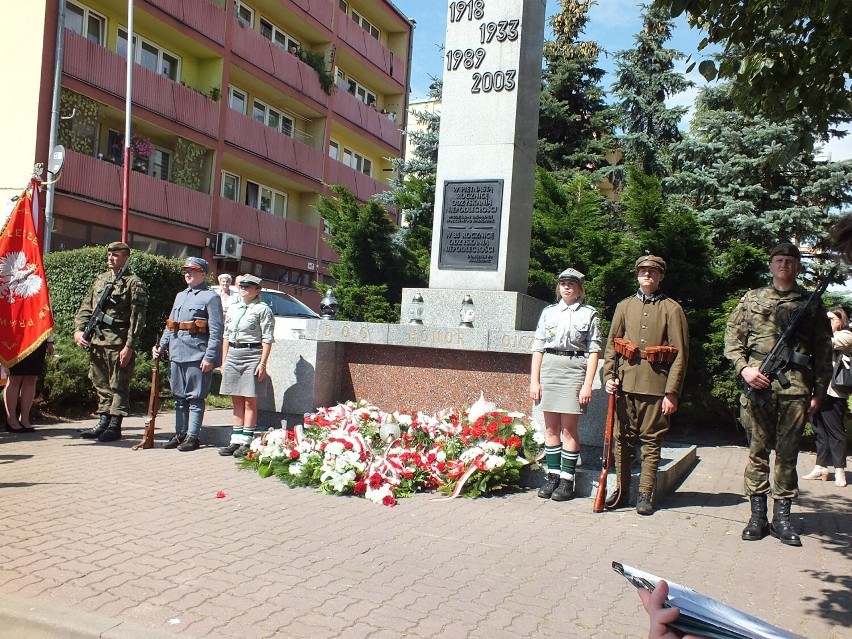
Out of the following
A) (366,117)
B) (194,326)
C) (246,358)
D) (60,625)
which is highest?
(366,117)

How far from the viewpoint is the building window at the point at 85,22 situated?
65.7 feet

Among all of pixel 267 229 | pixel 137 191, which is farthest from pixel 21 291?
pixel 267 229

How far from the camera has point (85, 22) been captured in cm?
2066

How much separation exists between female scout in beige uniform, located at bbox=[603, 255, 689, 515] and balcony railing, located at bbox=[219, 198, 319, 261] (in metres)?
20.7

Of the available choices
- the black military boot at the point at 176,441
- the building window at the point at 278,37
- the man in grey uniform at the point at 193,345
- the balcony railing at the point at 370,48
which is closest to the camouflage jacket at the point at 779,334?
the man in grey uniform at the point at 193,345

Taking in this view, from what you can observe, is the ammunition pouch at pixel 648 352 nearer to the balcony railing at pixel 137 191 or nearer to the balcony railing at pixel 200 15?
the balcony railing at pixel 137 191

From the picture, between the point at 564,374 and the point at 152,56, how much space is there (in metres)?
21.1

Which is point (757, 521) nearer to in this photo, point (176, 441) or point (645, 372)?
point (645, 372)

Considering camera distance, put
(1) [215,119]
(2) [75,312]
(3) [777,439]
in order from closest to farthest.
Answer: (3) [777,439] < (2) [75,312] < (1) [215,119]

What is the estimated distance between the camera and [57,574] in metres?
4.19

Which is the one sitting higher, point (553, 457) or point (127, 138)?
point (127, 138)

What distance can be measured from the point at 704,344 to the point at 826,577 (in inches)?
240

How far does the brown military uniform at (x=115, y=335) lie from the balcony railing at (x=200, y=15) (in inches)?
641

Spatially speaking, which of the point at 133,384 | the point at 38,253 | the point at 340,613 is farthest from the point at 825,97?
the point at 133,384
